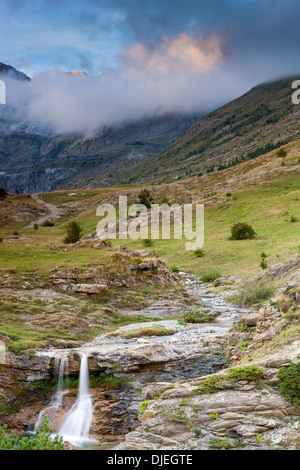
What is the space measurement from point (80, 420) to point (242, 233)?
57509mm

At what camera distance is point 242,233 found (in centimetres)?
7106

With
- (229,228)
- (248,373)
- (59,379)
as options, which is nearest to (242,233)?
(229,228)

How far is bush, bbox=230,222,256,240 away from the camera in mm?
70188

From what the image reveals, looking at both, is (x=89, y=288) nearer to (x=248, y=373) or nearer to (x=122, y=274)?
(x=122, y=274)

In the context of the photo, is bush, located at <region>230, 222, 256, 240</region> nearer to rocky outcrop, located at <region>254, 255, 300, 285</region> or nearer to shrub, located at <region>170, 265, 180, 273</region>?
shrub, located at <region>170, 265, 180, 273</region>

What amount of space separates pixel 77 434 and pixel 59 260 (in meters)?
33.7

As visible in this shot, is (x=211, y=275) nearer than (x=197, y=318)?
No

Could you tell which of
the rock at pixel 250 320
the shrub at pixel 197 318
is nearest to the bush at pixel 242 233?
the shrub at pixel 197 318

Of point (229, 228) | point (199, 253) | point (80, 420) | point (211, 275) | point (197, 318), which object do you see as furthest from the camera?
point (229, 228)

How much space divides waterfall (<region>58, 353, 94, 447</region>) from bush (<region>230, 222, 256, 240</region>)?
54.4 m

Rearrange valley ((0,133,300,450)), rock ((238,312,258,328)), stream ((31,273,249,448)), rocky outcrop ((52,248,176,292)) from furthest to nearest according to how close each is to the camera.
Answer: rocky outcrop ((52,248,176,292)) → rock ((238,312,258,328)) → stream ((31,273,249,448)) → valley ((0,133,300,450))

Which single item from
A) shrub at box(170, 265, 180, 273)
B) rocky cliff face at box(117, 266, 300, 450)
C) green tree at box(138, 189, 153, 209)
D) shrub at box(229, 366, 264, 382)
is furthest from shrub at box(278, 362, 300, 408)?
green tree at box(138, 189, 153, 209)

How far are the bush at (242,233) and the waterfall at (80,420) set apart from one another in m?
54.4
